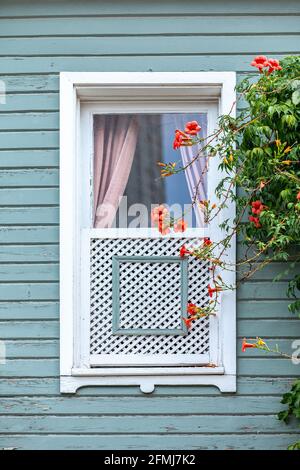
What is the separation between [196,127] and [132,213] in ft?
2.28

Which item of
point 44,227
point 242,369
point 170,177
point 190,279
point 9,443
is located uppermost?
point 170,177

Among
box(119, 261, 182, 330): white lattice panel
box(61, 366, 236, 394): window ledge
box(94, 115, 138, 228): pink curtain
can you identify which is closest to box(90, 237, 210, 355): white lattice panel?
box(119, 261, 182, 330): white lattice panel

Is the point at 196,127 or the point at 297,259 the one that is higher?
the point at 196,127

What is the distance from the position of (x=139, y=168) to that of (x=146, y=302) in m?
0.82

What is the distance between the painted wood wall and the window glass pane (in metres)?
0.30

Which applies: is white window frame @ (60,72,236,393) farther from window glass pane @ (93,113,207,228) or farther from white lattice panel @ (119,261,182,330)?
white lattice panel @ (119,261,182,330)

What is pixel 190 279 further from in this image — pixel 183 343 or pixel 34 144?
pixel 34 144

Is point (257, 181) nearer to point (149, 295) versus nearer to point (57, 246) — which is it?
point (149, 295)

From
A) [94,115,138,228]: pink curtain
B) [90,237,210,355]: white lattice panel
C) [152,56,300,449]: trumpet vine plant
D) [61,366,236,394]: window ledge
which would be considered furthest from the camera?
[94,115,138,228]: pink curtain

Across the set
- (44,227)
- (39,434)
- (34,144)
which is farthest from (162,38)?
(39,434)

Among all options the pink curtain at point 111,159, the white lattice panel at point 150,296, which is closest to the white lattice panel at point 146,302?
the white lattice panel at point 150,296

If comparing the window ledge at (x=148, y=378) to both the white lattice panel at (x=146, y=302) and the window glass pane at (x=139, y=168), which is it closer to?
the white lattice panel at (x=146, y=302)

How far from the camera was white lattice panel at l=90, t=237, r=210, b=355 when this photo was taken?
4828 mm

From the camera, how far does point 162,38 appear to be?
4840 mm
